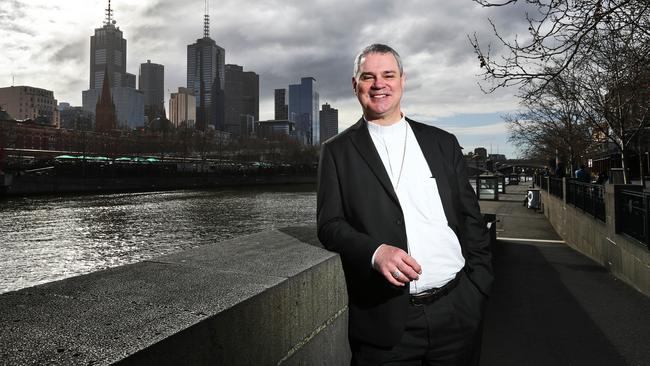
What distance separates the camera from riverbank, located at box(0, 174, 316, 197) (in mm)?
52344

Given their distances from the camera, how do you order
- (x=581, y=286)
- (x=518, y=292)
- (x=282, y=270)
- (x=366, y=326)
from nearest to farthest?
(x=366, y=326)
(x=282, y=270)
(x=518, y=292)
(x=581, y=286)

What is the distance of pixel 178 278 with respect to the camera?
204cm

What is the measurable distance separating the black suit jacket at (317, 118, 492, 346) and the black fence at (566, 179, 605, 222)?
9763mm

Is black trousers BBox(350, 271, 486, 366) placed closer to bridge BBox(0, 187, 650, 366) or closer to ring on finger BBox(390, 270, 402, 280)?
ring on finger BBox(390, 270, 402, 280)

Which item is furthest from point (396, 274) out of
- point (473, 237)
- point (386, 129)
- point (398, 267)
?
point (386, 129)

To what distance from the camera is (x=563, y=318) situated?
546 cm

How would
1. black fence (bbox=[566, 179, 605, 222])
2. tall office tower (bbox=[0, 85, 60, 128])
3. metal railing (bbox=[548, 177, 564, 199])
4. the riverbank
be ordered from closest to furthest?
black fence (bbox=[566, 179, 605, 222]) < metal railing (bbox=[548, 177, 564, 199]) < the riverbank < tall office tower (bbox=[0, 85, 60, 128])

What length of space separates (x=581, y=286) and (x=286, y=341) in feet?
22.9

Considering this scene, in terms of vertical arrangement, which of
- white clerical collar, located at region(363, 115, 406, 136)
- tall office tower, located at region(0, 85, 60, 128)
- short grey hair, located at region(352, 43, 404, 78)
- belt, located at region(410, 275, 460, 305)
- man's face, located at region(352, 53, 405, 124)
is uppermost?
tall office tower, located at region(0, 85, 60, 128)

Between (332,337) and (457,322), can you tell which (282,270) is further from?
(457,322)

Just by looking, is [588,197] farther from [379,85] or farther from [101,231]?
[101,231]

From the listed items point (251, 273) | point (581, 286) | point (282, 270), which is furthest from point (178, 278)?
point (581, 286)

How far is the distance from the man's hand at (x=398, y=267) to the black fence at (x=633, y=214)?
21.8ft

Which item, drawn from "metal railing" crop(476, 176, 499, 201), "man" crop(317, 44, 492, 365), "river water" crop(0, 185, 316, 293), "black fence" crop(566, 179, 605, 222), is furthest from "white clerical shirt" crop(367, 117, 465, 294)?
"metal railing" crop(476, 176, 499, 201)
